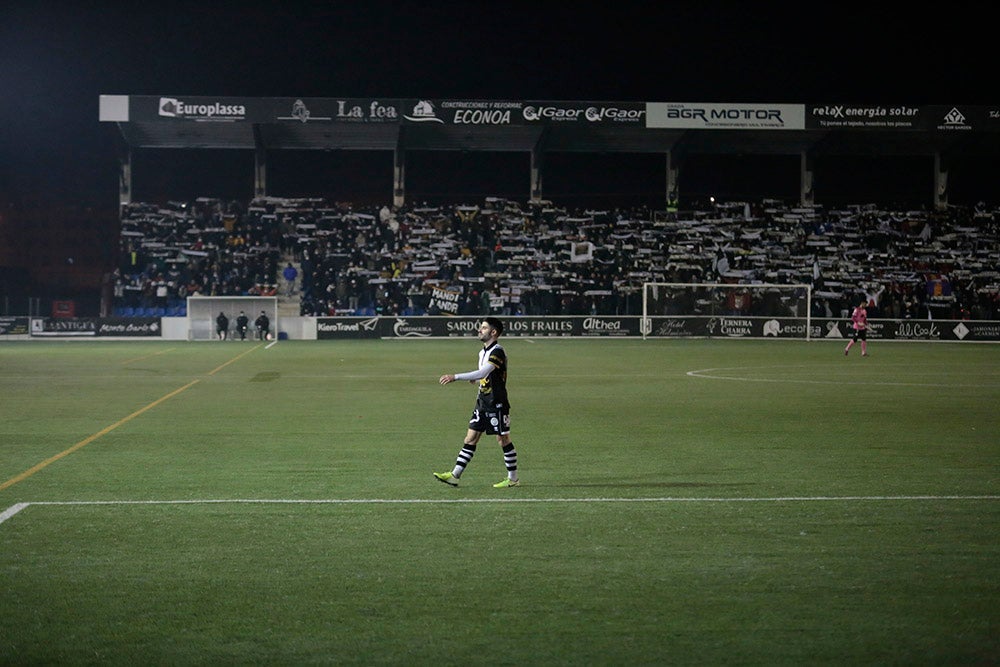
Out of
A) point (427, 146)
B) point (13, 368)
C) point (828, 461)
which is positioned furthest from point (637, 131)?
point (828, 461)

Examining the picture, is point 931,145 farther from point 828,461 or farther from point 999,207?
point 828,461

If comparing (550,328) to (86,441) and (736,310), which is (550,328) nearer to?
(736,310)

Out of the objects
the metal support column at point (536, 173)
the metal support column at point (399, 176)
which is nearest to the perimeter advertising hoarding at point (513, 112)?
the metal support column at point (399, 176)

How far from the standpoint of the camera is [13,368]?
1222 inches

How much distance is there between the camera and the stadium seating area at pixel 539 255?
175 feet

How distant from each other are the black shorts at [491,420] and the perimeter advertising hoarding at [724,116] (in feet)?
158

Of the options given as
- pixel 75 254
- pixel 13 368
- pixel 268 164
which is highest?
pixel 268 164

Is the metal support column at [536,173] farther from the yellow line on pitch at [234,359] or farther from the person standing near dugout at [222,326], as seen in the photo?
the yellow line on pitch at [234,359]

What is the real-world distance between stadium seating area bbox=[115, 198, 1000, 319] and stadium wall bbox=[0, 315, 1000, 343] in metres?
1.35

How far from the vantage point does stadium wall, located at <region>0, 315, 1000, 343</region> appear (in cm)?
5022

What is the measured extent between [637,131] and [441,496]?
51.8 meters

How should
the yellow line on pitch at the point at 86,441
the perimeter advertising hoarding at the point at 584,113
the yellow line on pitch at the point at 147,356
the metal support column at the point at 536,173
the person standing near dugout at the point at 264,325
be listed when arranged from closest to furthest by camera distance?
the yellow line on pitch at the point at 86,441 → the yellow line on pitch at the point at 147,356 → the person standing near dugout at the point at 264,325 → the perimeter advertising hoarding at the point at 584,113 → the metal support column at the point at 536,173

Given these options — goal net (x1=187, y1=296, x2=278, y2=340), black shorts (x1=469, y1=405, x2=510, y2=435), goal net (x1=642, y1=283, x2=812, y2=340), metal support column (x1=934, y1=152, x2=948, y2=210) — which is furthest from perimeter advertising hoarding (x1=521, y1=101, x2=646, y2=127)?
black shorts (x1=469, y1=405, x2=510, y2=435)

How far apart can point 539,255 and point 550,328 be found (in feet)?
21.9
